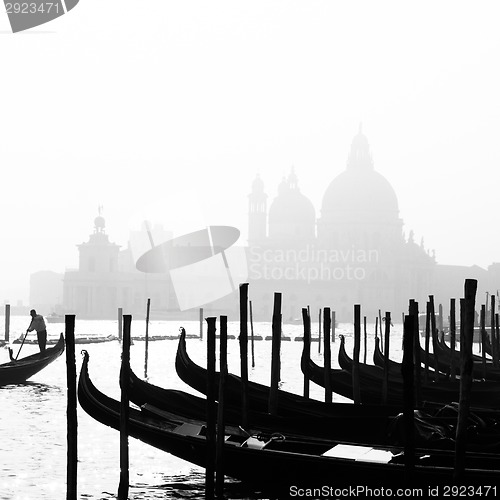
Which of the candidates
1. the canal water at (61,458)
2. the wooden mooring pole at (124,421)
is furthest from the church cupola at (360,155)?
the wooden mooring pole at (124,421)

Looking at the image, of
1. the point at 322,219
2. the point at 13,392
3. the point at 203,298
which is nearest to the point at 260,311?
the point at 203,298

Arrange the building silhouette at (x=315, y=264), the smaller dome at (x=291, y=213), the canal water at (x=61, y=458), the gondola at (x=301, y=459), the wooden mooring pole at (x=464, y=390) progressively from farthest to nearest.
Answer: the smaller dome at (x=291, y=213) → the building silhouette at (x=315, y=264) → the canal water at (x=61, y=458) → the gondola at (x=301, y=459) → the wooden mooring pole at (x=464, y=390)

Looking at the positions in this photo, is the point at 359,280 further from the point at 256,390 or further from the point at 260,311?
the point at 256,390

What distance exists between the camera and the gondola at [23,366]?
1723 cm

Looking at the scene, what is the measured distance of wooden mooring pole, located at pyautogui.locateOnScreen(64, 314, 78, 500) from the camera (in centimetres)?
838

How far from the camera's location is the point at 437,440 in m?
8.33

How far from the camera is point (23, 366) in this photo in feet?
57.7

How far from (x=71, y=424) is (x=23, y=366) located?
9198mm

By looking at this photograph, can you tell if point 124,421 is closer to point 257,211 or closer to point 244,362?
point 244,362

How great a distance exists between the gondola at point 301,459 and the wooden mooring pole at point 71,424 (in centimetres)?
83

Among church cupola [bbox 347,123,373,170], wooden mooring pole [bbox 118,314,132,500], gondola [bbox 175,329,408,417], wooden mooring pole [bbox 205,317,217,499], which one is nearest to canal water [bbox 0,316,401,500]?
wooden mooring pole [bbox 118,314,132,500]

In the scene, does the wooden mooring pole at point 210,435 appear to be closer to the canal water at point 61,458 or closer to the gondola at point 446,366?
the canal water at point 61,458

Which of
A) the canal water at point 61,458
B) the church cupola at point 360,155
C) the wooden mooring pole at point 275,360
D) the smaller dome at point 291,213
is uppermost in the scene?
the church cupola at point 360,155

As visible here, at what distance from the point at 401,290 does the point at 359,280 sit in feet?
13.3
